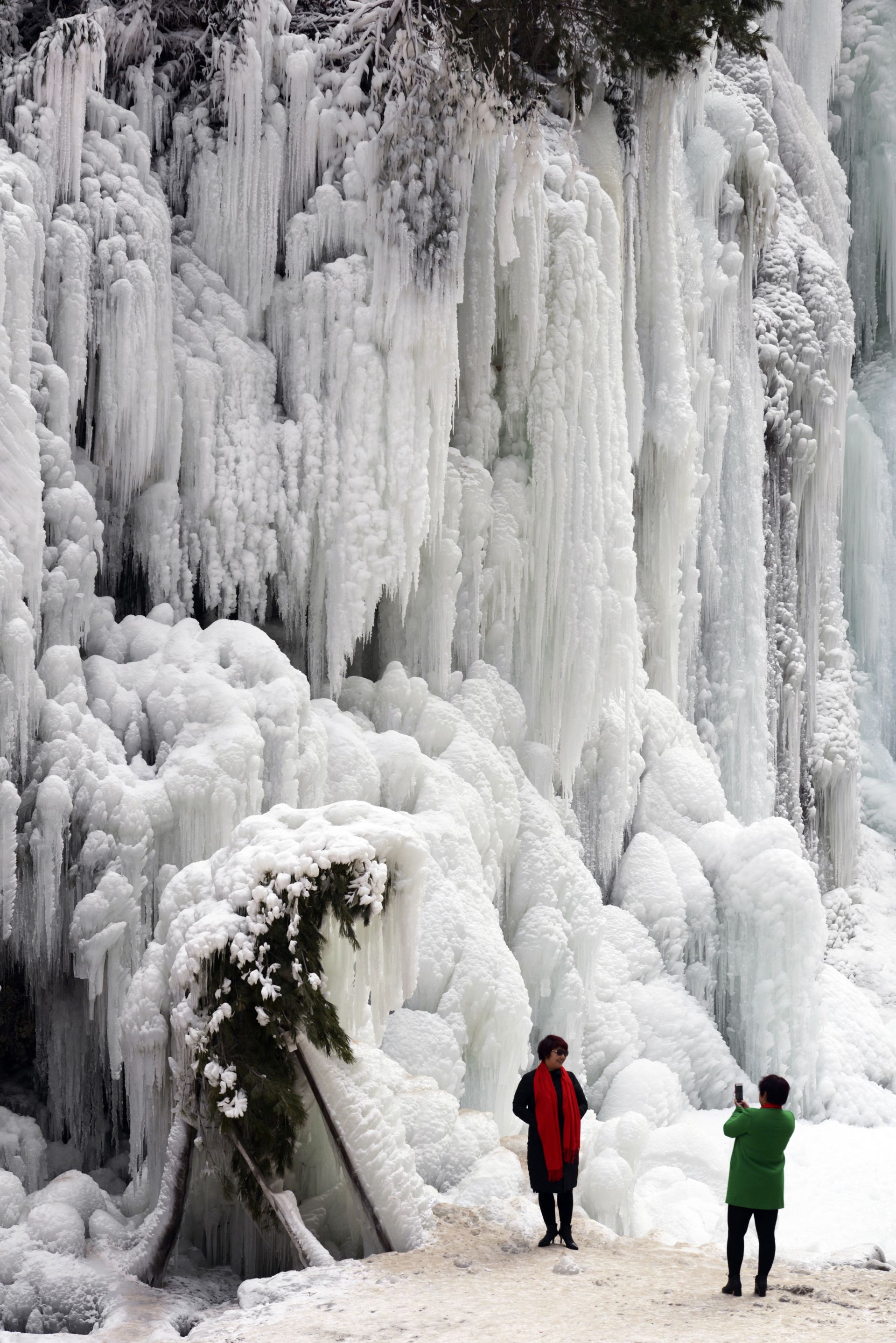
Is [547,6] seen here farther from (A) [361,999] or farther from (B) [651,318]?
(A) [361,999]

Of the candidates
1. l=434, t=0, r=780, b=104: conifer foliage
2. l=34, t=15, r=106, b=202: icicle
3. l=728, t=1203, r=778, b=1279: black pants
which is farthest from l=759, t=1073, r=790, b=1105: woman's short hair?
l=434, t=0, r=780, b=104: conifer foliage

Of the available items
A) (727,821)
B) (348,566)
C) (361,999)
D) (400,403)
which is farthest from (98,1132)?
(727,821)

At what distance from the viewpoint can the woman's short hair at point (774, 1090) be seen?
19.1ft

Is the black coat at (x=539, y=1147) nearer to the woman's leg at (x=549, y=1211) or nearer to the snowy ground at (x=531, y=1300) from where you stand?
the woman's leg at (x=549, y=1211)

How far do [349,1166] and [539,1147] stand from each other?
2.63 feet

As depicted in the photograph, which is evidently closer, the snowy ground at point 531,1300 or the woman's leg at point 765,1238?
the snowy ground at point 531,1300

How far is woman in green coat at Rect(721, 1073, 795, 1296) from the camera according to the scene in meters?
5.85

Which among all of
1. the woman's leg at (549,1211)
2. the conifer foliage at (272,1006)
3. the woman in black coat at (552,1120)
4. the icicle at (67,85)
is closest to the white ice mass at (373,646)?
the icicle at (67,85)

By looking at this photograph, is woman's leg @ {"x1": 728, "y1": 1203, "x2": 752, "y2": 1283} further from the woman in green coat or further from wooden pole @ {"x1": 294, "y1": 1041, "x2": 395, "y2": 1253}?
wooden pole @ {"x1": 294, "y1": 1041, "x2": 395, "y2": 1253}

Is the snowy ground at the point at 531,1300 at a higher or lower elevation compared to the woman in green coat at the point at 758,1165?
lower

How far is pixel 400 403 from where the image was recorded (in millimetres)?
9422

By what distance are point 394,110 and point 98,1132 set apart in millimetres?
6228

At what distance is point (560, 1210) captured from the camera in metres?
6.44

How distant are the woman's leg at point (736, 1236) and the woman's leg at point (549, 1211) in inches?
32.2
